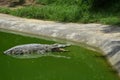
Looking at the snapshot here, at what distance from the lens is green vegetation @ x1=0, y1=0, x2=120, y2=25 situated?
945 inches

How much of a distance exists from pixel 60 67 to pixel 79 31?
19.2ft

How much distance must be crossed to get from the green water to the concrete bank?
0.63m

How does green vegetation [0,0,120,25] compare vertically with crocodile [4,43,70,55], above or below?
below

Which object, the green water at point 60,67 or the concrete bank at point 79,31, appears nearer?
the green water at point 60,67

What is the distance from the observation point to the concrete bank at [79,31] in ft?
54.9

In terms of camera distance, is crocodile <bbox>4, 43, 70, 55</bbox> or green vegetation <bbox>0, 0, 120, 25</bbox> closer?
crocodile <bbox>4, 43, 70, 55</bbox>

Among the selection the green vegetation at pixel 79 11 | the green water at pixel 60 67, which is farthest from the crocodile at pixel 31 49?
the green vegetation at pixel 79 11

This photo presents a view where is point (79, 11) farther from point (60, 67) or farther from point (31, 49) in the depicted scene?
point (60, 67)

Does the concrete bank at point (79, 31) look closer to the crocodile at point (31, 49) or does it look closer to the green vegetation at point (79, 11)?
the green vegetation at point (79, 11)

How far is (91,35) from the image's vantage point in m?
19.8

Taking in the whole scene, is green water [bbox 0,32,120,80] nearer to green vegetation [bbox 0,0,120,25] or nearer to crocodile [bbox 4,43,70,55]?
crocodile [bbox 4,43,70,55]

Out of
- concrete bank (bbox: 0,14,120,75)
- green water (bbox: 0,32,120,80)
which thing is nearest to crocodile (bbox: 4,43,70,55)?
green water (bbox: 0,32,120,80)

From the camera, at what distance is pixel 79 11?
997 inches

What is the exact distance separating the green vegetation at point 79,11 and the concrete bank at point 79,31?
967 mm
